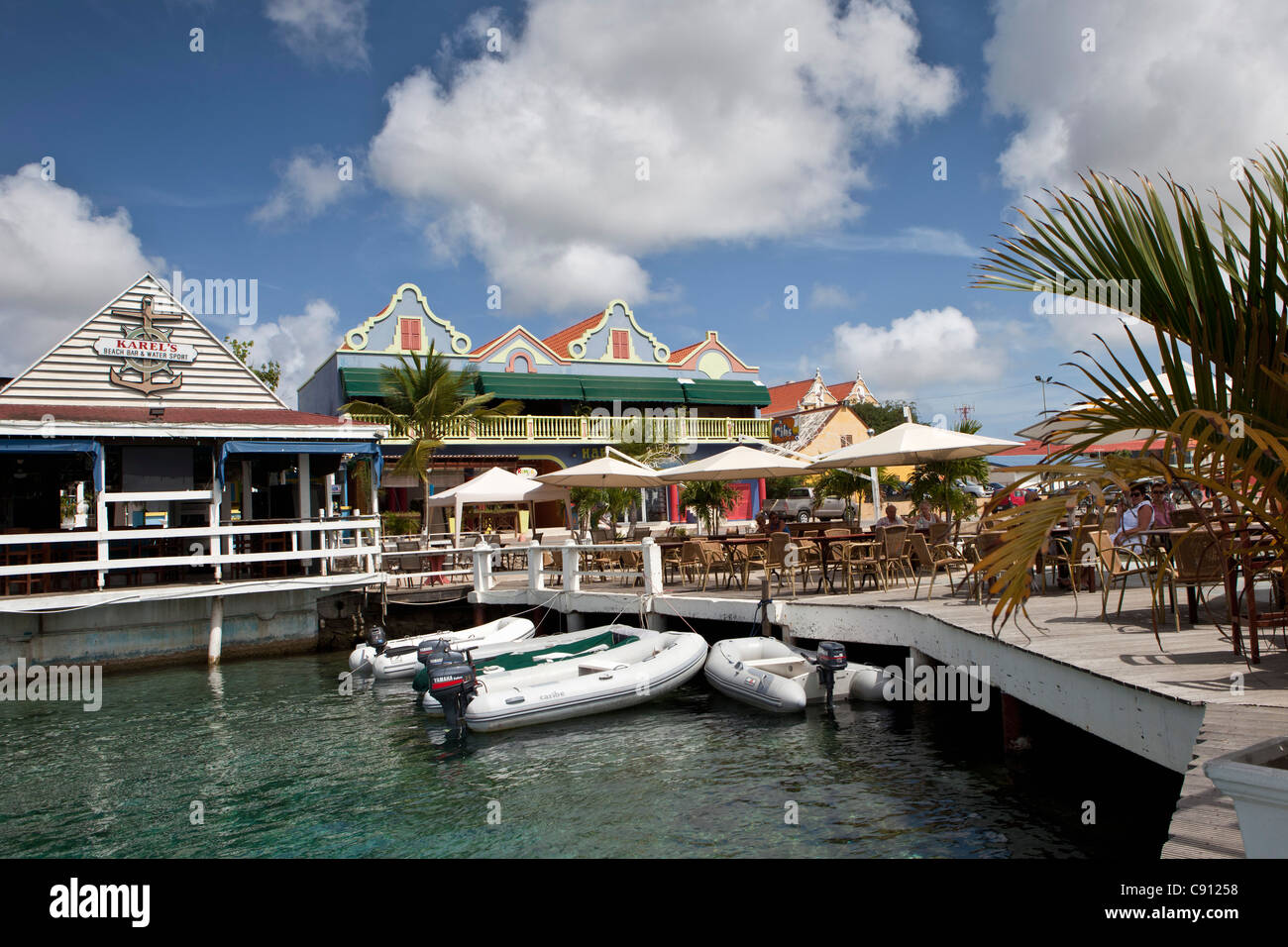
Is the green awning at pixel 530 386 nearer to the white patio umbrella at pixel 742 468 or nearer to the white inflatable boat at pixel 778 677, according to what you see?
the white patio umbrella at pixel 742 468

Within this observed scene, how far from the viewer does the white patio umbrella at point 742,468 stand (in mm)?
14789

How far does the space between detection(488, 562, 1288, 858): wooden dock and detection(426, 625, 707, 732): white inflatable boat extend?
3.68 ft

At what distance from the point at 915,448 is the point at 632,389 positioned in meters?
21.2

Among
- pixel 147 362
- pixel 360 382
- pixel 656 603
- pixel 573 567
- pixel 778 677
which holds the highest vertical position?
pixel 360 382

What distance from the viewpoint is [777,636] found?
12508mm

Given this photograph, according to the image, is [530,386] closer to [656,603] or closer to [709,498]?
[709,498]

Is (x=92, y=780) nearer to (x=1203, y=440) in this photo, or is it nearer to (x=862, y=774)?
(x=862, y=774)

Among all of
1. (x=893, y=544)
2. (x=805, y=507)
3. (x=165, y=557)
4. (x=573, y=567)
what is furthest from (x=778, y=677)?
(x=805, y=507)

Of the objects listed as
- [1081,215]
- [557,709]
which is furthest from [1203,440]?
[557,709]

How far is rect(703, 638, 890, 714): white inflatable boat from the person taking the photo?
417 inches

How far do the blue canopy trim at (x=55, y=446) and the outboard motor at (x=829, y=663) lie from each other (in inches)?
480

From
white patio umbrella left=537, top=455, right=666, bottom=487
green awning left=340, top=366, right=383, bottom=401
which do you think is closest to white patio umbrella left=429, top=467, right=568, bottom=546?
white patio umbrella left=537, top=455, right=666, bottom=487

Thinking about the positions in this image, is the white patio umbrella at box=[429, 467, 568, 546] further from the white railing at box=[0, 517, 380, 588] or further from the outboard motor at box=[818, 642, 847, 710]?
the outboard motor at box=[818, 642, 847, 710]

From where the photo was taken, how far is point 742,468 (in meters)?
14.8
